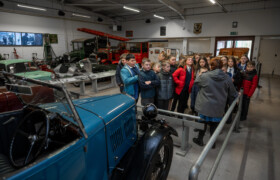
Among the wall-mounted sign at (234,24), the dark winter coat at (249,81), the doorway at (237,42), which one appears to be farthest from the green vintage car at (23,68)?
the wall-mounted sign at (234,24)

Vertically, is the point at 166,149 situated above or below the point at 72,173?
below

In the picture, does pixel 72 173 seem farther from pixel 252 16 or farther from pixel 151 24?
pixel 151 24

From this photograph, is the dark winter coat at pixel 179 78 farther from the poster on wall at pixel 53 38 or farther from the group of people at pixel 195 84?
the poster on wall at pixel 53 38

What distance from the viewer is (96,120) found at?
64.9 inches

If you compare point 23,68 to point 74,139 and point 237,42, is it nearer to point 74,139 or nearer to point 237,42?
point 74,139

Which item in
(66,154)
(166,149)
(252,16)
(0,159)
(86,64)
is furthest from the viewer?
(252,16)

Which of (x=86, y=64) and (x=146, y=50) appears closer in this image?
(x=86, y=64)

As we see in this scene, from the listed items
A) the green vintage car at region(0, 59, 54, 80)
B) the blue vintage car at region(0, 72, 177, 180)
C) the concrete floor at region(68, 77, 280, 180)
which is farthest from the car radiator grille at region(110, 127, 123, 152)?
the green vintage car at region(0, 59, 54, 80)

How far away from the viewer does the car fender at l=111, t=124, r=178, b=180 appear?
181 centimetres

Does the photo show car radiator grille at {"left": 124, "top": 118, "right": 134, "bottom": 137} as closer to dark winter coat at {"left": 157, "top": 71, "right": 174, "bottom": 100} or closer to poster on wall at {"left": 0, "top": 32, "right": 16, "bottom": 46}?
dark winter coat at {"left": 157, "top": 71, "right": 174, "bottom": 100}

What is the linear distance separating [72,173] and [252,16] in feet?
52.9

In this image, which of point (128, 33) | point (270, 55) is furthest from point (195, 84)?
point (128, 33)

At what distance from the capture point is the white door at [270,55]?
1280cm

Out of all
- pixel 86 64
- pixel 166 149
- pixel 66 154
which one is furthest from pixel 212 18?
pixel 66 154
